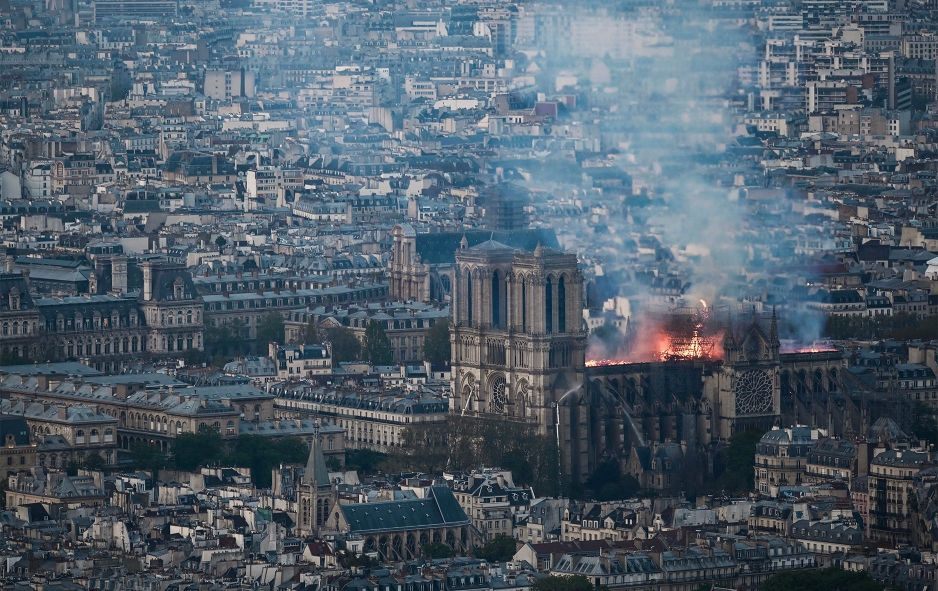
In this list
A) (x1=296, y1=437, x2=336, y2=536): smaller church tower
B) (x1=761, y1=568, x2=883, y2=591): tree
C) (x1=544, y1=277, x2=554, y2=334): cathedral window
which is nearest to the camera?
(x1=761, y1=568, x2=883, y2=591): tree

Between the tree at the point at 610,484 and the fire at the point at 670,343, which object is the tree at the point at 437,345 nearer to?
the fire at the point at 670,343

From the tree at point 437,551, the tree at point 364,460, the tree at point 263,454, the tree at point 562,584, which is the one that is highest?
the tree at point 562,584

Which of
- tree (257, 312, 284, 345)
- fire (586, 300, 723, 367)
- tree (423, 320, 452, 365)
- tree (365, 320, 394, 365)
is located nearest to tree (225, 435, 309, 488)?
fire (586, 300, 723, 367)

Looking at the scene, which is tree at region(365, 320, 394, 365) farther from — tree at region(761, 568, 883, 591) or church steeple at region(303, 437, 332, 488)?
tree at region(761, 568, 883, 591)

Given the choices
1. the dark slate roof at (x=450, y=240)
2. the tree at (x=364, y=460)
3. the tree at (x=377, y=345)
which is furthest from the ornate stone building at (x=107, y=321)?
the tree at (x=364, y=460)

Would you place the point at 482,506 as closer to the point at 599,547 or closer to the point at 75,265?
the point at 599,547
